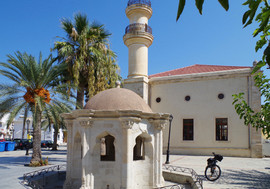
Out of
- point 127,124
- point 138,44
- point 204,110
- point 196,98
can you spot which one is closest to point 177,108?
point 196,98

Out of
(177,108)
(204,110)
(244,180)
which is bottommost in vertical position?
(244,180)

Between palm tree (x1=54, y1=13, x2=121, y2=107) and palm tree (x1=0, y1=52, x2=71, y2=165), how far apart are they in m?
1.61

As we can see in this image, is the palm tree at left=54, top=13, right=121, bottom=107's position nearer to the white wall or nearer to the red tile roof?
the white wall

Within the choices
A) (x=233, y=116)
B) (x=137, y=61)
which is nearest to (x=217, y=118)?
(x=233, y=116)

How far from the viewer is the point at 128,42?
23.8 m

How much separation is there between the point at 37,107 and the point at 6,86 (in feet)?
6.83

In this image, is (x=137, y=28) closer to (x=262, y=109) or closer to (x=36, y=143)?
(x=36, y=143)

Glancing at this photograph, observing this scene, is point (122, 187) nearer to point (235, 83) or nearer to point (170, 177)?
point (170, 177)

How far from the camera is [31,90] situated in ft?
47.9

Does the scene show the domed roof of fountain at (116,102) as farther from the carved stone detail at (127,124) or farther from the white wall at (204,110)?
the white wall at (204,110)

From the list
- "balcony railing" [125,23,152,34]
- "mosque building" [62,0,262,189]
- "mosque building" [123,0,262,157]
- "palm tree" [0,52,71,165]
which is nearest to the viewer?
"mosque building" [62,0,262,189]

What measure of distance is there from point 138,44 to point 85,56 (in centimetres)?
802

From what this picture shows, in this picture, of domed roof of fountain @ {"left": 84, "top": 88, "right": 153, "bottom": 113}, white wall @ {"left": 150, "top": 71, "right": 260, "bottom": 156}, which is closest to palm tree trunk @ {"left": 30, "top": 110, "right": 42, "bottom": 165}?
domed roof of fountain @ {"left": 84, "top": 88, "right": 153, "bottom": 113}

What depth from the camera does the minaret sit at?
23.2 m
